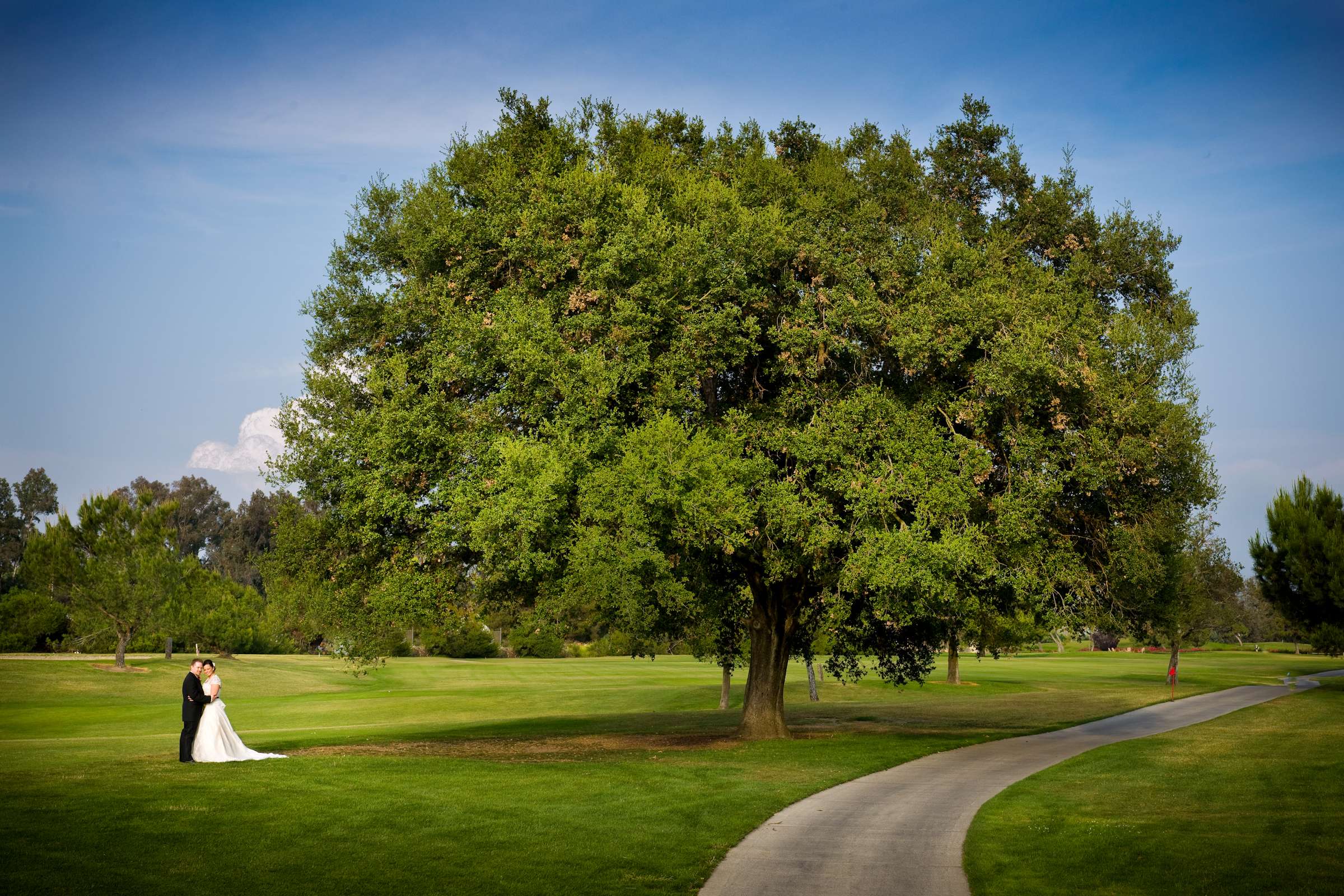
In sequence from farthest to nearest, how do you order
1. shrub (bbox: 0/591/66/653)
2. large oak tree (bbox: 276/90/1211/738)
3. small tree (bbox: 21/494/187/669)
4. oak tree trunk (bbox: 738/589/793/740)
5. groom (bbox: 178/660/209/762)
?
shrub (bbox: 0/591/66/653), small tree (bbox: 21/494/187/669), oak tree trunk (bbox: 738/589/793/740), large oak tree (bbox: 276/90/1211/738), groom (bbox: 178/660/209/762)

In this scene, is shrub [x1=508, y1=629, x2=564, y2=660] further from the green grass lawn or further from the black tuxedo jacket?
the black tuxedo jacket

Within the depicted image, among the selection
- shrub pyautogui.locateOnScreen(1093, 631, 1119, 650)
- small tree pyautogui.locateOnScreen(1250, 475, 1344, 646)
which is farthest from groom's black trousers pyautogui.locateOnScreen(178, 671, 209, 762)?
shrub pyautogui.locateOnScreen(1093, 631, 1119, 650)

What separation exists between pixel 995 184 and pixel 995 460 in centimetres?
803

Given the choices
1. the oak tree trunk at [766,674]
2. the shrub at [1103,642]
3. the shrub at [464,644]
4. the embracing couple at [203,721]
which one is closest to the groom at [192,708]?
the embracing couple at [203,721]

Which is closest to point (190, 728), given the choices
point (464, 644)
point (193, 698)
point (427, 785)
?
point (193, 698)

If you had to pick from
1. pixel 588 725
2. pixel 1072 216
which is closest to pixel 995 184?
pixel 1072 216

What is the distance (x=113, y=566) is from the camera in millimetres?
55781

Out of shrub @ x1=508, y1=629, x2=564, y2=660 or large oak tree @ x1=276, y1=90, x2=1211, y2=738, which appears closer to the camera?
large oak tree @ x1=276, y1=90, x2=1211, y2=738

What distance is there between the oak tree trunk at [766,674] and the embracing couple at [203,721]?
13822 mm

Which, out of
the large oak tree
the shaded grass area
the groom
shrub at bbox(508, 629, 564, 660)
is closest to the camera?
the shaded grass area

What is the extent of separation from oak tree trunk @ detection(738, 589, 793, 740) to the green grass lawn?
3.47 ft

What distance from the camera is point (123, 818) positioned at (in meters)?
14.1

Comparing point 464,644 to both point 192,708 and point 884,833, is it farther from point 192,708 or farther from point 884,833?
point 884,833

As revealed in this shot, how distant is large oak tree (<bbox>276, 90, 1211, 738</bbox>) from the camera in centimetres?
2228
